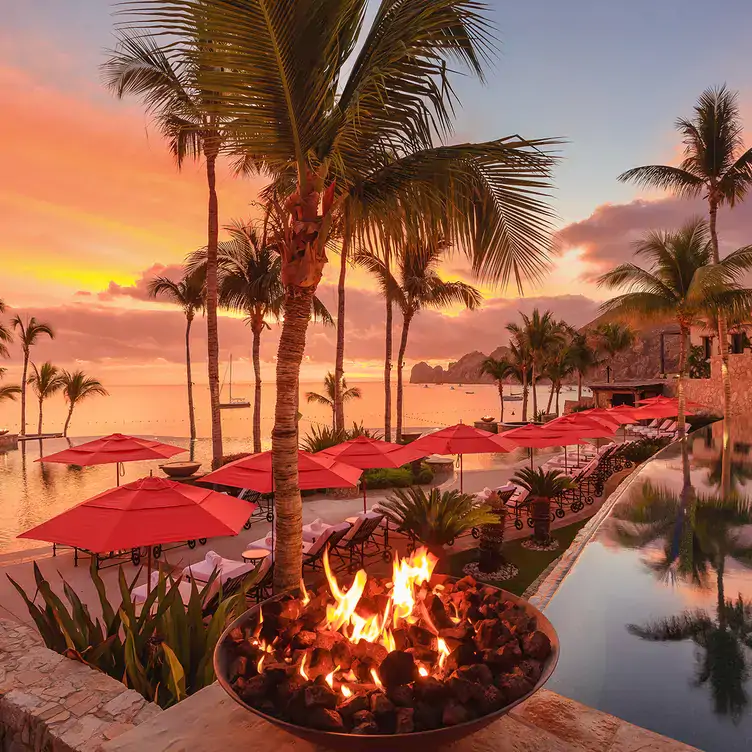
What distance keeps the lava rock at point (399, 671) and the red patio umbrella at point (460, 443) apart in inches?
380

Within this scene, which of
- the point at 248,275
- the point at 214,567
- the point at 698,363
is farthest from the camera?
the point at 698,363

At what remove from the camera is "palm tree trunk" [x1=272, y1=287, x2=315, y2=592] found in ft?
17.9

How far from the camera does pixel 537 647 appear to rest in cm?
246

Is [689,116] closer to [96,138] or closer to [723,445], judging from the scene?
[723,445]

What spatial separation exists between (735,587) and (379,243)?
601cm

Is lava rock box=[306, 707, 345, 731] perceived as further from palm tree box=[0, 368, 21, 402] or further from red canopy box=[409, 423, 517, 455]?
palm tree box=[0, 368, 21, 402]

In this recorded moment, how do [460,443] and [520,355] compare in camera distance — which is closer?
[460,443]

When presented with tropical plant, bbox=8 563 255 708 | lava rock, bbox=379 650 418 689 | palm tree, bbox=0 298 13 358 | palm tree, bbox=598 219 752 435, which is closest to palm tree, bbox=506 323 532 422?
palm tree, bbox=598 219 752 435

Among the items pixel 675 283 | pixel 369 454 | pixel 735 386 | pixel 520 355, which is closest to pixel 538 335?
pixel 520 355

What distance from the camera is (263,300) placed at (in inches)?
946

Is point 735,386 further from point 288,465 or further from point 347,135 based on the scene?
point 288,465

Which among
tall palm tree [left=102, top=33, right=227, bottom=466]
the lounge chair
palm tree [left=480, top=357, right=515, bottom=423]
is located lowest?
the lounge chair

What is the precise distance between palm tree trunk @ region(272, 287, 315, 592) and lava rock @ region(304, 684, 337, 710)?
10.9ft

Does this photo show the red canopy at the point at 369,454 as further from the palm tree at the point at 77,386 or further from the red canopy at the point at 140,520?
the palm tree at the point at 77,386
